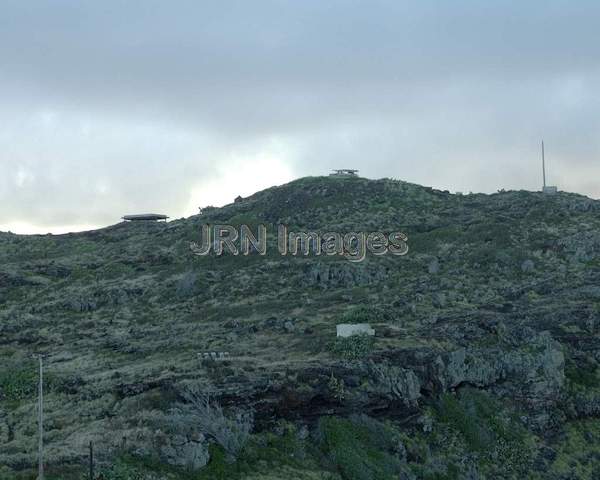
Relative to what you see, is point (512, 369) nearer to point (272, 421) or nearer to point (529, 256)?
point (272, 421)

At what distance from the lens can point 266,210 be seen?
127 m

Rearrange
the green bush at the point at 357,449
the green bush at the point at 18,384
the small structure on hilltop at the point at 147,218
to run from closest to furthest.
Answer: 1. the green bush at the point at 357,449
2. the green bush at the point at 18,384
3. the small structure on hilltop at the point at 147,218

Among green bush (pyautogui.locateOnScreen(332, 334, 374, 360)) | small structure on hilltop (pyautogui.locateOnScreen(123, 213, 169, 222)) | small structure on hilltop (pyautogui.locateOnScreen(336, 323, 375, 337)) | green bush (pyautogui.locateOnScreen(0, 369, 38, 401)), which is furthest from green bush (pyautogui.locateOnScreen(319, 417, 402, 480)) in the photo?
small structure on hilltop (pyautogui.locateOnScreen(123, 213, 169, 222))

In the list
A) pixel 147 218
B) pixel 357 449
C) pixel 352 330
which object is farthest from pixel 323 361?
pixel 147 218

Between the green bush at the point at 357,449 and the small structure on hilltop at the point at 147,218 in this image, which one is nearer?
the green bush at the point at 357,449

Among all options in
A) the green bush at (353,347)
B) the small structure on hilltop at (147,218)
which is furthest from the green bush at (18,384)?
the small structure on hilltop at (147,218)

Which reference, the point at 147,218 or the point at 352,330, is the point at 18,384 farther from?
the point at 147,218

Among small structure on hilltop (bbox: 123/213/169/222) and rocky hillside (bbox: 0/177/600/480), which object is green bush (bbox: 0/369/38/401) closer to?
rocky hillside (bbox: 0/177/600/480)

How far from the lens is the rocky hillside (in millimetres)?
49125

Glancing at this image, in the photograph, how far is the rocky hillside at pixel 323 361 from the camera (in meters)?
49.1

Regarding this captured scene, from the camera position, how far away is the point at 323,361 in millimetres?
57719

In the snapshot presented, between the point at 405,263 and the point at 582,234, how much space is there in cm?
2062

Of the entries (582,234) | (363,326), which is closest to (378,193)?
(582,234)

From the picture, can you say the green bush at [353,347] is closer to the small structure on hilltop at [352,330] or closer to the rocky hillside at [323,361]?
the rocky hillside at [323,361]
